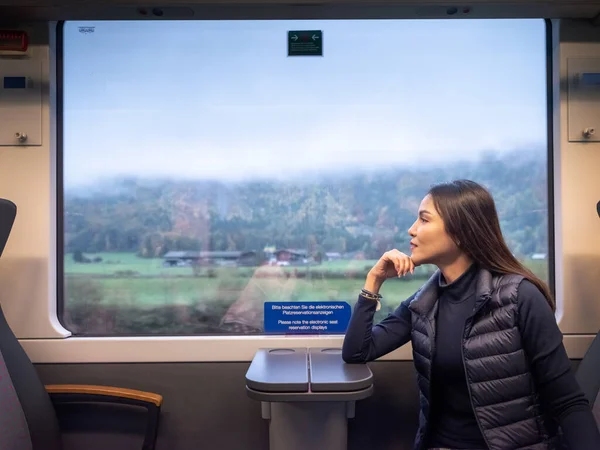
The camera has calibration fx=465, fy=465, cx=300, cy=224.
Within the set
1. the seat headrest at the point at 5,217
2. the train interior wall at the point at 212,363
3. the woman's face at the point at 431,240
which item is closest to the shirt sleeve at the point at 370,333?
the woman's face at the point at 431,240

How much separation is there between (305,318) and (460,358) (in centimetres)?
85

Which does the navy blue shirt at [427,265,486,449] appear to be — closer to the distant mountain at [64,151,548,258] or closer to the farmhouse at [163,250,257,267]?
the distant mountain at [64,151,548,258]

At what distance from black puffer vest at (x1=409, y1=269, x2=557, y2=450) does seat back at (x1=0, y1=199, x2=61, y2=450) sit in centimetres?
162

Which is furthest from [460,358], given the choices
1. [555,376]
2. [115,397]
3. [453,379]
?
[115,397]

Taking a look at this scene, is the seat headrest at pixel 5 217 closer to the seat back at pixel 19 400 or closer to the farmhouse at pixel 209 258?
the seat back at pixel 19 400

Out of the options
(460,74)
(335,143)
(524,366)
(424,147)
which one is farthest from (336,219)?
(524,366)

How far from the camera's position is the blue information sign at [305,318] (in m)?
2.13

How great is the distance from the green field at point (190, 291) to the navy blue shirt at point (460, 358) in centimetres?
56

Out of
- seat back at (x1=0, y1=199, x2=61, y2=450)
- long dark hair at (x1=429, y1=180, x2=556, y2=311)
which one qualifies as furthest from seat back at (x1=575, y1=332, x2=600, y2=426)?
seat back at (x1=0, y1=199, x2=61, y2=450)

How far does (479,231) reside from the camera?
1468 millimetres

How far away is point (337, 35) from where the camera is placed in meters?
2.26

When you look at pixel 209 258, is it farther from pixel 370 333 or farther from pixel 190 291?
pixel 370 333

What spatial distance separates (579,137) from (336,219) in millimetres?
1177

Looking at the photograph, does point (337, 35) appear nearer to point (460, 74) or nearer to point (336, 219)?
point (460, 74)
